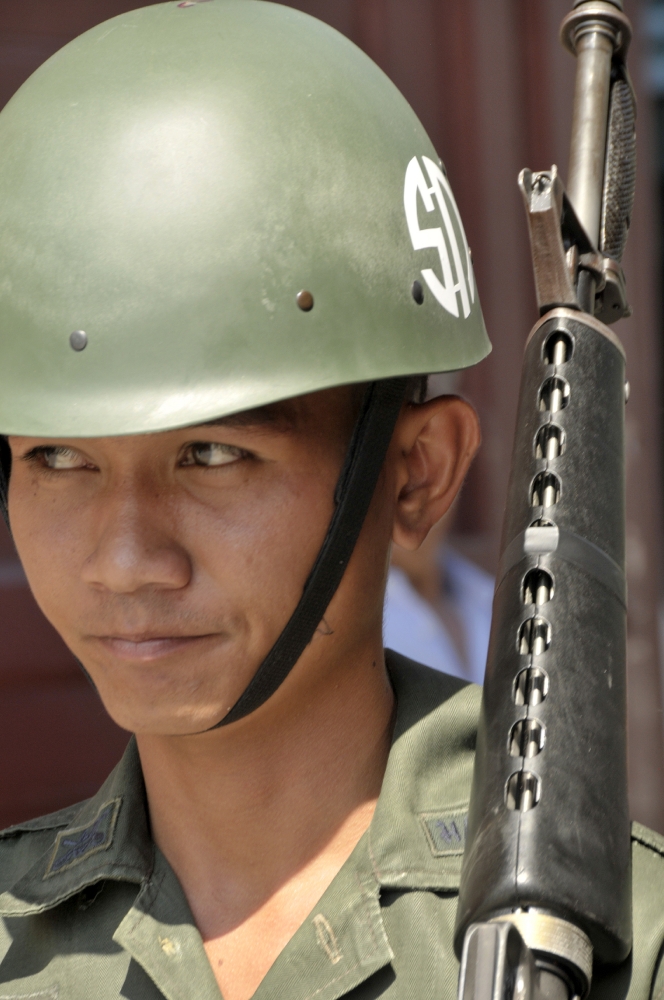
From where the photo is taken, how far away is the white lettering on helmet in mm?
1366

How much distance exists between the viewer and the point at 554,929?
971mm

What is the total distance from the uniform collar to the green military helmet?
0.38 metres

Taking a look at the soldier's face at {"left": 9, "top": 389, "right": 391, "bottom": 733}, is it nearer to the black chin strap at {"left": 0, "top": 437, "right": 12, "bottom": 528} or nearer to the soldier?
the soldier

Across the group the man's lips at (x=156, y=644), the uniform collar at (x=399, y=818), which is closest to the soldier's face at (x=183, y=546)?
the man's lips at (x=156, y=644)

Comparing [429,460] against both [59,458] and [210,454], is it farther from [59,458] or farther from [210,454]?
[59,458]

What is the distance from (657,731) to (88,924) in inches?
67.3

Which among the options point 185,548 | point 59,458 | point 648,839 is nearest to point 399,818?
point 648,839

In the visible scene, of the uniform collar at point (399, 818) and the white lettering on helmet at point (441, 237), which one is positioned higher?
the white lettering on helmet at point (441, 237)

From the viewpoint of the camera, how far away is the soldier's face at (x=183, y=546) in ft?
4.03

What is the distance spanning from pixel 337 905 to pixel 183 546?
15.5 inches

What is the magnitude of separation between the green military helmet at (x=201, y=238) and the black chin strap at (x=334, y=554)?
0.07 m

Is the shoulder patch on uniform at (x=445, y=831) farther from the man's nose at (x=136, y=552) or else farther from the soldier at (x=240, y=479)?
the man's nose at (x=136, y=552)

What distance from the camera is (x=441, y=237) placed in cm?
140

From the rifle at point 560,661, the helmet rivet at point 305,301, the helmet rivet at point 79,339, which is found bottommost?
the rifle at point 560,661
